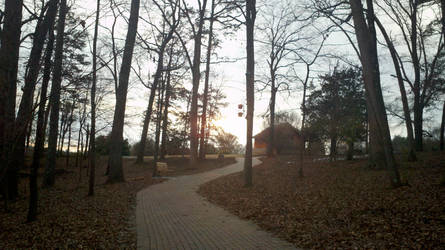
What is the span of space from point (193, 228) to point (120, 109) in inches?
386

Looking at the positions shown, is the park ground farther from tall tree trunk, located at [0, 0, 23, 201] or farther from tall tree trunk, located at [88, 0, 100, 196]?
tall tree trunk, located at [0, 0, 23, 201]

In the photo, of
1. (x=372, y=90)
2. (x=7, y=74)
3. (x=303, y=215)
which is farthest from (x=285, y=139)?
(x=7, y=74)

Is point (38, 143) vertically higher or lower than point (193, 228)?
higher

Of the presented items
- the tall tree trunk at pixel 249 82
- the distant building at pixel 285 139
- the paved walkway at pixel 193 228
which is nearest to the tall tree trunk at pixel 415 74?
the tall tree trunk at pixel 249 82

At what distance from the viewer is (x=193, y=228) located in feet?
21.8

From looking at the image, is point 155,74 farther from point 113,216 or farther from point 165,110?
point 113,216

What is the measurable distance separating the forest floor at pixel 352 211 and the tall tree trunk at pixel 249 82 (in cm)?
110

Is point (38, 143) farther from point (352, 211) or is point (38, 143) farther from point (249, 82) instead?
point (249, 82)

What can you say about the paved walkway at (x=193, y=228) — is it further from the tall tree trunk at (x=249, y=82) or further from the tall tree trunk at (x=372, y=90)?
the tall tree trunk at (x=372, y=90)

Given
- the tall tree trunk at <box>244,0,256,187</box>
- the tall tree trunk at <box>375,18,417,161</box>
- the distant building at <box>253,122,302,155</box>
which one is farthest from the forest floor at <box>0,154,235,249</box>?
the distant building at <box>253,122,302,155</box>

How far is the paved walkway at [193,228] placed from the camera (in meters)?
5.48

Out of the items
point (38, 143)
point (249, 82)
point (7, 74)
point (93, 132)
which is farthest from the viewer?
point (249, 82)

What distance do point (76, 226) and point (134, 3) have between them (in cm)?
1231

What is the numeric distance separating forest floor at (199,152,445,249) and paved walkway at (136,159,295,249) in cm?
52
